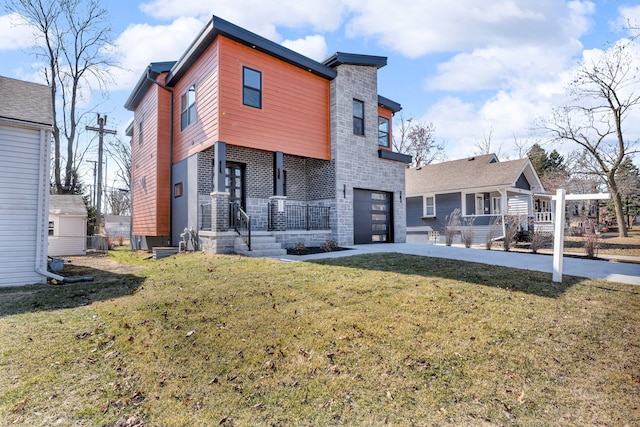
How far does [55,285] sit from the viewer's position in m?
7.54

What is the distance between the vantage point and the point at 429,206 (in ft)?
74.0

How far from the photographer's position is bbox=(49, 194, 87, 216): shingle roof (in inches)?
612

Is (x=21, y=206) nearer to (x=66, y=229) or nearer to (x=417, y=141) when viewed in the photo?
(x=66, y=229)

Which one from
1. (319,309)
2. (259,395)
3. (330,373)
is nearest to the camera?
(259,395)

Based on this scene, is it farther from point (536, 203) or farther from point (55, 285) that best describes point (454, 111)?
point (55, 285)

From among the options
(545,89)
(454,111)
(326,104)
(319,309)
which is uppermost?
(454,111)

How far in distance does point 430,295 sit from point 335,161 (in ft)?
26.0

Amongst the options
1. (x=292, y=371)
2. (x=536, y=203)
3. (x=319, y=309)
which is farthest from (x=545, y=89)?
(x=292, y=371)

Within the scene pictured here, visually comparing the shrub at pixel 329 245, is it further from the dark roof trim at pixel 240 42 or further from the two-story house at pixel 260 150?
the dark roof trim at pixel 240 42

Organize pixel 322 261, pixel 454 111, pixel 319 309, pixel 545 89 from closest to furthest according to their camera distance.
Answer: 1. pixel 319 309
2. pixel 322 261
3. pixel 545 89
4. pixel 454 111

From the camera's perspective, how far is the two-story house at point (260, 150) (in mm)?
10070

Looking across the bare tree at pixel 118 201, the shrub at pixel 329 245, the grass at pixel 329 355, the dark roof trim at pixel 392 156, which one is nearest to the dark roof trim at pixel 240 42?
the dark roof trim at pixel 392 156

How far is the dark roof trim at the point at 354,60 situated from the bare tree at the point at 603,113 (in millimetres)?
14216

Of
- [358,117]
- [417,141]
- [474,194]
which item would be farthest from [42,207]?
[417,141]
